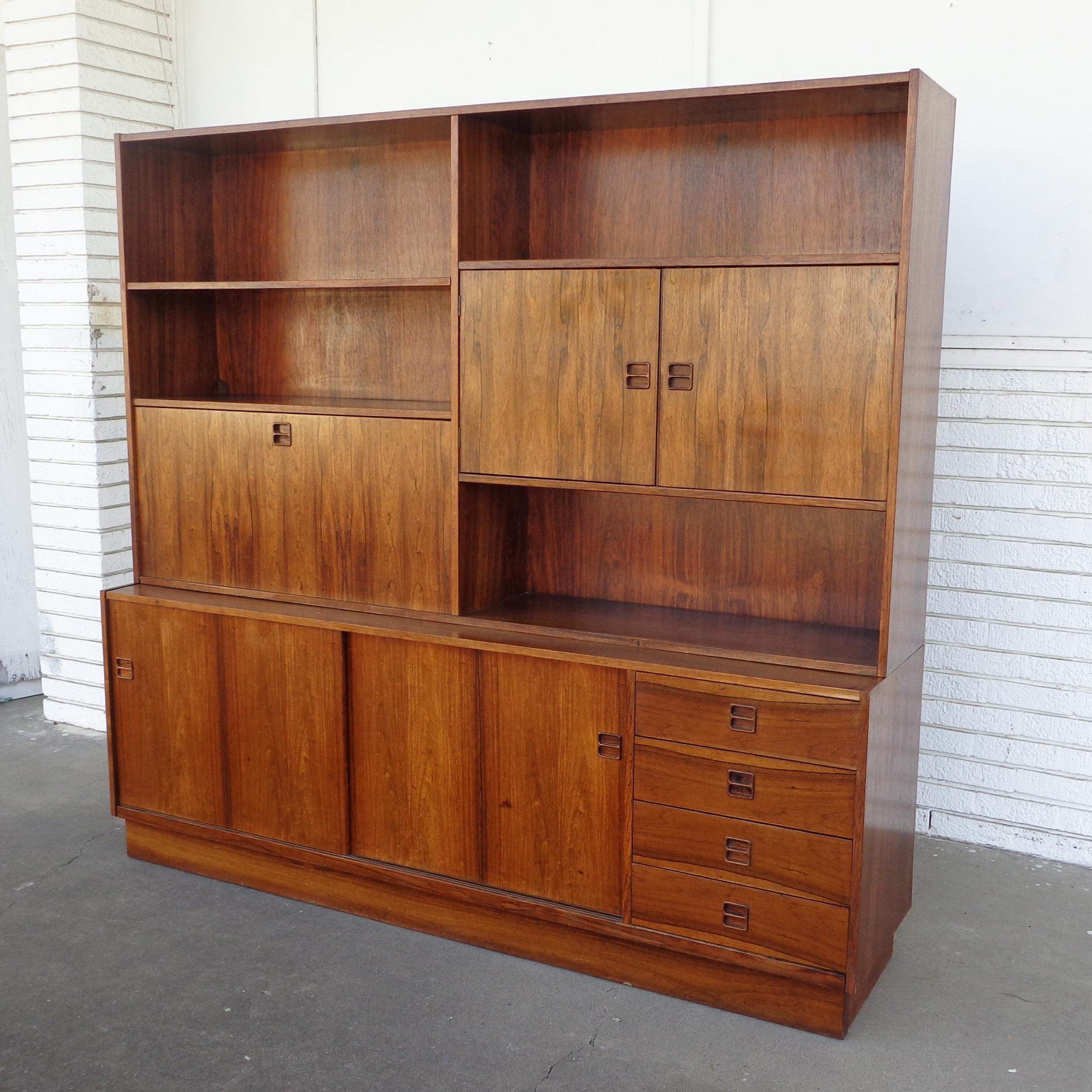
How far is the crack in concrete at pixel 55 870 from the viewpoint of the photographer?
138 inches

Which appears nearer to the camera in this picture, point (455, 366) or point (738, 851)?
point (738, 851)

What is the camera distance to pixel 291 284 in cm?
348

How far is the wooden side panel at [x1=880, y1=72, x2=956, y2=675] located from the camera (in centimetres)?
270

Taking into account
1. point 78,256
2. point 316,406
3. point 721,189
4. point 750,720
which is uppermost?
point 721,189

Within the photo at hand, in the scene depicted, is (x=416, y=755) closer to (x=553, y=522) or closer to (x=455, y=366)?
(x=553, y=522)

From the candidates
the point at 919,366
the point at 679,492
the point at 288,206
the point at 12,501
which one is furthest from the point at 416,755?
the point at 12,501

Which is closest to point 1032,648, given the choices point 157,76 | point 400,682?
point 400,682

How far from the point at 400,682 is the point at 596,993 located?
99 centimetres

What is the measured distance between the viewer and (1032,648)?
3.77 metres

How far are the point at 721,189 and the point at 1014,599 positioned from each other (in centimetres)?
163

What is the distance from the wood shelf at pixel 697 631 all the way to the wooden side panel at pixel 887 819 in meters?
0.13

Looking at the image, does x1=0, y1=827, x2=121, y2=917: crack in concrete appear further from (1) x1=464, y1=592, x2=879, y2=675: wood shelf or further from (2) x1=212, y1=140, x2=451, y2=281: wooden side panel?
(2) x1=212, y1=140, x2=451, y2=281: wooden side panel

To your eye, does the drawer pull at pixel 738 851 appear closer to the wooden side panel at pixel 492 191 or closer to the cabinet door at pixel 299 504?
→ the cabinet door at pixel 299 504

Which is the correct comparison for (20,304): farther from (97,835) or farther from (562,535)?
(562,535)
